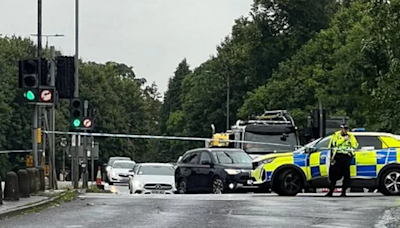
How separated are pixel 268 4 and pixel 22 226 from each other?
58016mm

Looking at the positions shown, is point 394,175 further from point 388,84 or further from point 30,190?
point 30,190

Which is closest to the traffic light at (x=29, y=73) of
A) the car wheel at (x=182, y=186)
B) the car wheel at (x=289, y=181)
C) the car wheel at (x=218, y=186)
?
the car wheel at (x=289, y=181)

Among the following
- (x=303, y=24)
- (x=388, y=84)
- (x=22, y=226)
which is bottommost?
(x=22, y=226)

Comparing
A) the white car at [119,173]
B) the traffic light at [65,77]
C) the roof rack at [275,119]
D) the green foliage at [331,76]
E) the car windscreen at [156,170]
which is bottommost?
the white car at [119,173]

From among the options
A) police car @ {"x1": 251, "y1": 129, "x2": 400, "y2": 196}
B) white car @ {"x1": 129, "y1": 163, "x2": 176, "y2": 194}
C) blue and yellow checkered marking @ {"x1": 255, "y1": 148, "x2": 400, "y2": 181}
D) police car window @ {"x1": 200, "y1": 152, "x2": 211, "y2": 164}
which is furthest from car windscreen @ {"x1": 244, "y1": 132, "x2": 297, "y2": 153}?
blue and yellow checkered marking @ {"x1": 255, "y1": 148, "x2": 400, "y2": 181}

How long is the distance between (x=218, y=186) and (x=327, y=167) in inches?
217

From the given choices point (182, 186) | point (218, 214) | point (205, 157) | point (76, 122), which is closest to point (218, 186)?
point (205, 157)

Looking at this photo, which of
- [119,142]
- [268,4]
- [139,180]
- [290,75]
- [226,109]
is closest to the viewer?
[139,180]

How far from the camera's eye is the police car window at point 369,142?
75.2 feet

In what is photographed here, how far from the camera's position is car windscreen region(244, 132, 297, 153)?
31.6 meters

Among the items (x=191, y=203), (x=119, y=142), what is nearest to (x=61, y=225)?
(x=191, y=203)

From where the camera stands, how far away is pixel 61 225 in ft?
48.4

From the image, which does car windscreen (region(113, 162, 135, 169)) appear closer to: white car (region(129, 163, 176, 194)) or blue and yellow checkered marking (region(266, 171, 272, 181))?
white car (region(129, 163, 176, 194))

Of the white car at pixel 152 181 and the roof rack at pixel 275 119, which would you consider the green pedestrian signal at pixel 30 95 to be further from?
the roof rack at pixel 275 119
